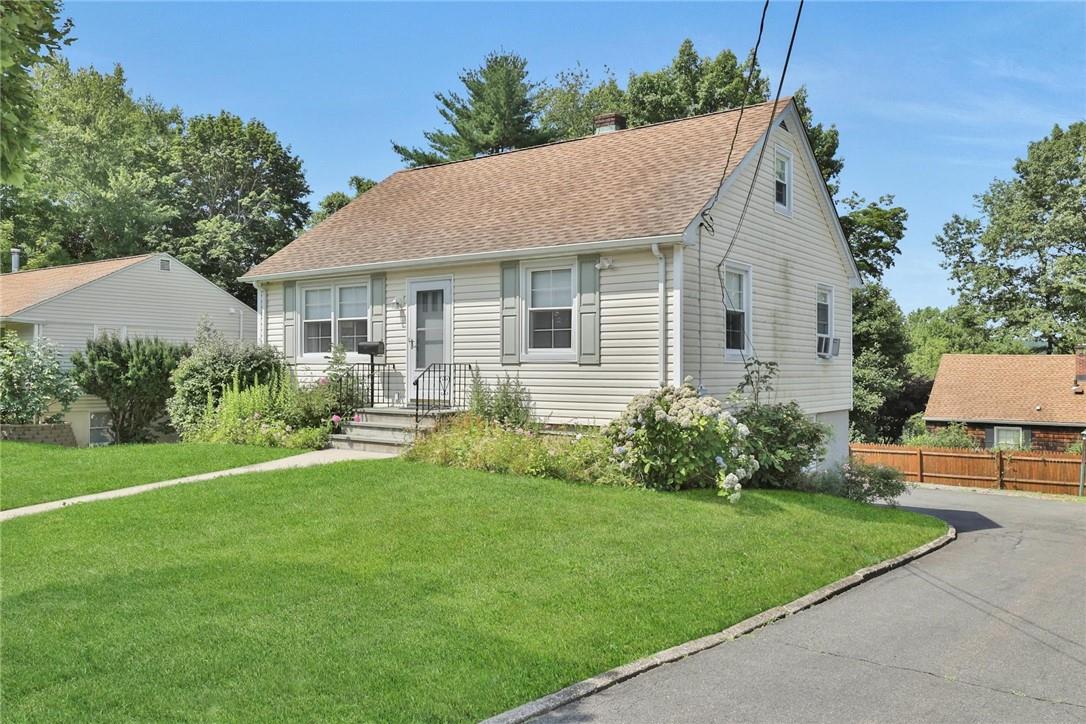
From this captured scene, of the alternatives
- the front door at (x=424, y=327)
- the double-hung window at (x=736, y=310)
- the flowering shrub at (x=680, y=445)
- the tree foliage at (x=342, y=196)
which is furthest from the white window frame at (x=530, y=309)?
the tree foliage at (x=342, y=196)

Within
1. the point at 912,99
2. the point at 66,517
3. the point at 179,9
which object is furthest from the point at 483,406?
the point at 912,99

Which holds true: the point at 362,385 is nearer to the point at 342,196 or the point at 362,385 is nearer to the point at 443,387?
the point at 443,387

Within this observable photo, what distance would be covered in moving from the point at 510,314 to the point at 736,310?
3.96 m

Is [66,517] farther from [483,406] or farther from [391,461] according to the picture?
[483,406]

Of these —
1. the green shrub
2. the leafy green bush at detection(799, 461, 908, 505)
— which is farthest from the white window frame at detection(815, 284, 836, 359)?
the green shrub

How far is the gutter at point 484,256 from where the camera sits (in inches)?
467

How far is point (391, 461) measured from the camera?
11227 millimetres

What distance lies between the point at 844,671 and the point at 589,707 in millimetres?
1774

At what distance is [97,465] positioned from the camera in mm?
11539

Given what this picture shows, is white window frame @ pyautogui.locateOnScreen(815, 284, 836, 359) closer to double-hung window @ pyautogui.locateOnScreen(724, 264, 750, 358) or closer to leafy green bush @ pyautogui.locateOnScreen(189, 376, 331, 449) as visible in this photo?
double-hung window @ pyautogui.locateOnScreen(724, 264, 750, 358)

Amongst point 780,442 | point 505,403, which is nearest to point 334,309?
point 505,403

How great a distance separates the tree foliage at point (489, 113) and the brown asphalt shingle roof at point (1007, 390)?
20.6 metres

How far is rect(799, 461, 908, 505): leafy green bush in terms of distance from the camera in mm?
11795

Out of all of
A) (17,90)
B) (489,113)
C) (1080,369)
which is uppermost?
(489,113)
